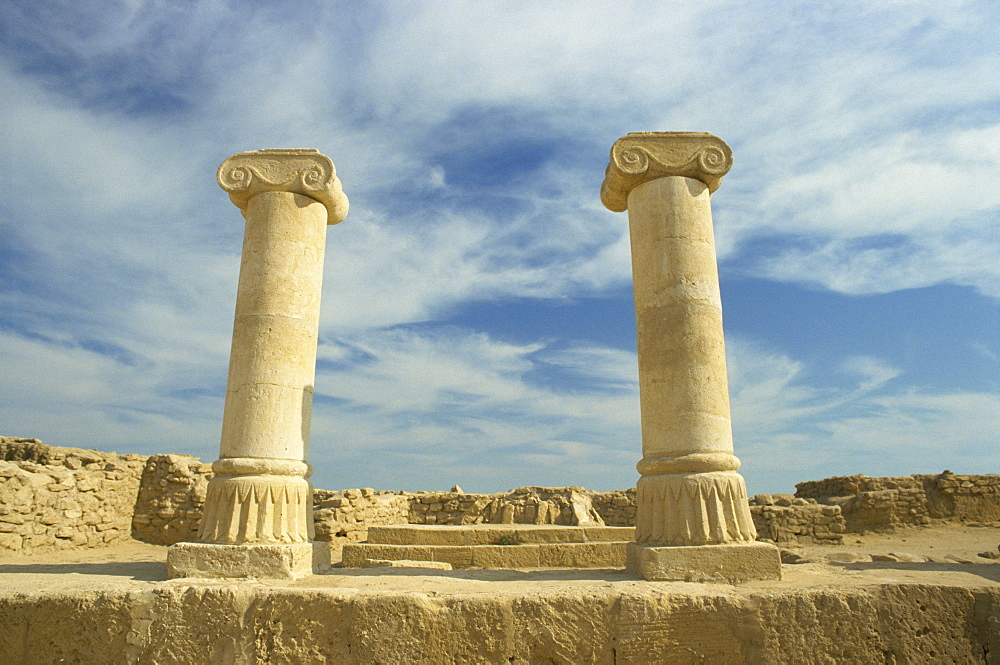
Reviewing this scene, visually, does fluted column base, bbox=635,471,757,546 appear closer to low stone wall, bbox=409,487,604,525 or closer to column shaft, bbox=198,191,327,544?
column shaft, bbox=198,191,327,544

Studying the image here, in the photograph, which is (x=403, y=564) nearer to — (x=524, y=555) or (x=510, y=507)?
(x=524, y=555)

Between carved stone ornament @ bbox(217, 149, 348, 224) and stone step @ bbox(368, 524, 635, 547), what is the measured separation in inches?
236

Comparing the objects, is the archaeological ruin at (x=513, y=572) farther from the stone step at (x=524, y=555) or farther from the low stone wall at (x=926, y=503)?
the low stone wall at (x=926, y=503)

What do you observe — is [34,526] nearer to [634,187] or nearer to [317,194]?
[317,194]

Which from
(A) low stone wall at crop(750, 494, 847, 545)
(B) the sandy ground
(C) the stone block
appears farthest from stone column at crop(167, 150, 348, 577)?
(A) low stone wall at crop(750, 494, 847, 545)

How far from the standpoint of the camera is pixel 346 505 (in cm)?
1351

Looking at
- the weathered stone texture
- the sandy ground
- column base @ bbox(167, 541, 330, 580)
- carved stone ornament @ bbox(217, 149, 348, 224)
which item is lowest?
the weathered stone texture

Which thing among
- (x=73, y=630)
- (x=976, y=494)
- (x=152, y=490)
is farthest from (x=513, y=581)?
(x=976, y=494)

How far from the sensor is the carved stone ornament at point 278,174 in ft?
21.2

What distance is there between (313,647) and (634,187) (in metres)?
4.92

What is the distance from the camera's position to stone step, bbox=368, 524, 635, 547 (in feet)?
34.0

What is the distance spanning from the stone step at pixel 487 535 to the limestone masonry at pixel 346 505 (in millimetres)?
1656

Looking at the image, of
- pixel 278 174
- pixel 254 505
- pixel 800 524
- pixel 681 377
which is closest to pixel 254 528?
pixel 254 505

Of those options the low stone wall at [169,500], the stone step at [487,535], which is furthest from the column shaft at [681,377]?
the low stone wall at [169,500]
